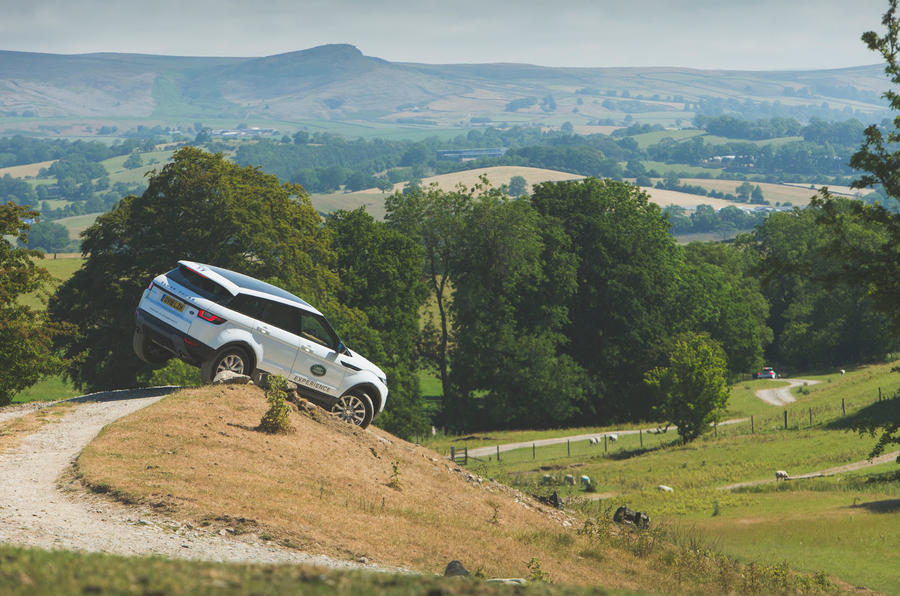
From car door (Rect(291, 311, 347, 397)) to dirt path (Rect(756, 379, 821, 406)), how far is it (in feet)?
186

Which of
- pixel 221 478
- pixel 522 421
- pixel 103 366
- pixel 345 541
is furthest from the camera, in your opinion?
pixel 522 421

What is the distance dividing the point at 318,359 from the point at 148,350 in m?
3.79

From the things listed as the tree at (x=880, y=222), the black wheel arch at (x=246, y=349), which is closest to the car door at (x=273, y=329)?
the black wheel arch at (x=246, y=349)

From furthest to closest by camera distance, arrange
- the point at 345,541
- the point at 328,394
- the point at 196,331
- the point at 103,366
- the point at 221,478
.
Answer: the point at 103,366 → the point at 328,394 → the point at 196,331 → the point at 221,478 → the point at 345,541

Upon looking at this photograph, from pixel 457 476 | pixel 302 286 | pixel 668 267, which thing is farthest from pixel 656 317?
pixel 457 476

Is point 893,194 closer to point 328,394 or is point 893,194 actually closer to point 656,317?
point 328,394

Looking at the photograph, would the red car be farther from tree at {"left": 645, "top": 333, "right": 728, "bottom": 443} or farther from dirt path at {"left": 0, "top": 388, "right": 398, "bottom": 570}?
Result: dirt path at {"left": 0, "top": 388, "right": 398, "bottom": 570}

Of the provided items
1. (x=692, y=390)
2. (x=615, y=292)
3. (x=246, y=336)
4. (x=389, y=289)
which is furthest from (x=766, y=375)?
(x=246, y=336)

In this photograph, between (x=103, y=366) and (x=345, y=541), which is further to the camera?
(x=103, y=366)

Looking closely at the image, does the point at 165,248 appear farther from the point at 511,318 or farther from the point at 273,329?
the point at 511,318

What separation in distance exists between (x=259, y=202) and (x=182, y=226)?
12.6 ft

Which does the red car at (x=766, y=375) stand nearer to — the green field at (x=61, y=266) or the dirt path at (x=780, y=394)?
the dirt path at (x=780, y=394)

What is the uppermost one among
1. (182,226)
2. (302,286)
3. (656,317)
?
(182,226)

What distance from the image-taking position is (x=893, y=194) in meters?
15.2
